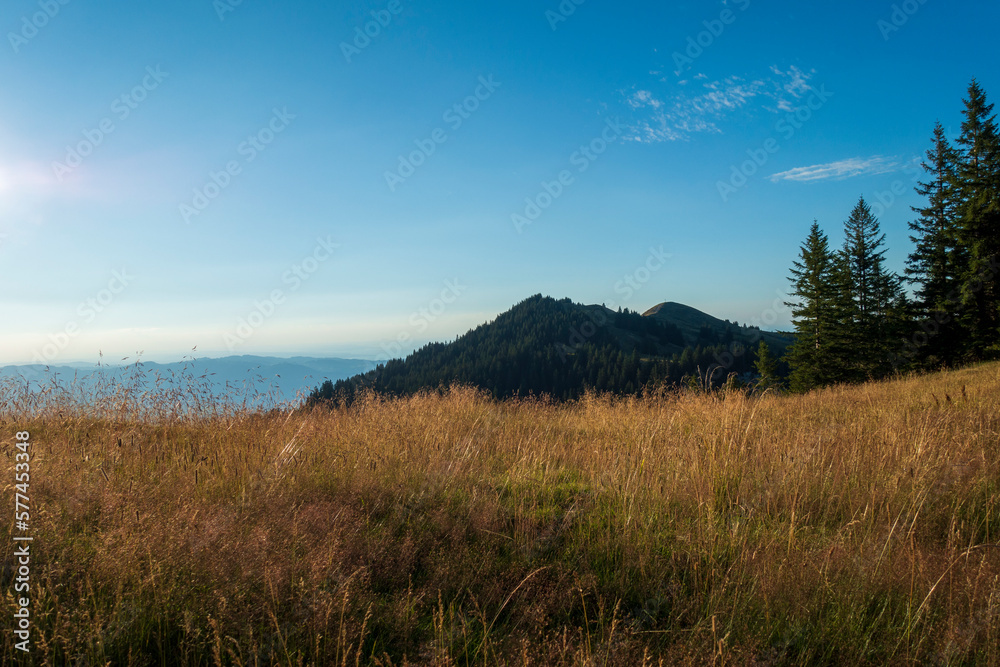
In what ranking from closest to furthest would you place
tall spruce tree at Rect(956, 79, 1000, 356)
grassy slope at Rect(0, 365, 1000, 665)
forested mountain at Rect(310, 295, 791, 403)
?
grassy slope at Rect(0, 365, 1000, 665)
tall spruce tree at Rect(956, 79, 1000, 356)
forested mountain at Rect(310, 295, 791, 403)

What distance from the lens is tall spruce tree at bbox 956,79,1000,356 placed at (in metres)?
26.5

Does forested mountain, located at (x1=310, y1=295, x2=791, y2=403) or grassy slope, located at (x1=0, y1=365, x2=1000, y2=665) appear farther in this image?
forested mountain, located at (x1=310, y1=295, x2=791, y2=403)

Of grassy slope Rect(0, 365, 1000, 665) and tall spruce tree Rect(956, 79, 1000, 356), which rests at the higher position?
tall spruce tree Rect(956, 79, 1000, 356)

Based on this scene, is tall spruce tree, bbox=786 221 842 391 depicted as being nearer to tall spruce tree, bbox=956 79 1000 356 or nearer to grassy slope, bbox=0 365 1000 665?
tall spruce tree, bbox=956 79 1000 356

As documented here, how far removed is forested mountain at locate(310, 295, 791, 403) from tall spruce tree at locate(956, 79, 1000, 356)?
25.6 metres

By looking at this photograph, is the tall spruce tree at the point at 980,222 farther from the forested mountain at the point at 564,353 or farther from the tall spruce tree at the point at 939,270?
the forested mountain at the point at 564,353

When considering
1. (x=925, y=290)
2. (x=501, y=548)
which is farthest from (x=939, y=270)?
(x=501, y=548)

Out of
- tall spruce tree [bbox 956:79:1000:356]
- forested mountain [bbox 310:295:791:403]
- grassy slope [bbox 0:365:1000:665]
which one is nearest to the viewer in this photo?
grassy slope [bbox 0:365:1000:665]

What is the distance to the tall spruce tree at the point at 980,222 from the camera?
2648 cm

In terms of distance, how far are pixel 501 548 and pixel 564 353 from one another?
96351 mm

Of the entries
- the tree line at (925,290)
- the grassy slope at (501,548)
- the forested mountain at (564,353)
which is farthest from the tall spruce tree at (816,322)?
the grassy slope at (501,548)

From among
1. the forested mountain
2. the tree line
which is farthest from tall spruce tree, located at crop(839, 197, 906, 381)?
the forested mountain

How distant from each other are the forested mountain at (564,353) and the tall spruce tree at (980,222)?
25.6m

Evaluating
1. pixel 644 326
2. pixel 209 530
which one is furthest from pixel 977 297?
pixel 644 326
